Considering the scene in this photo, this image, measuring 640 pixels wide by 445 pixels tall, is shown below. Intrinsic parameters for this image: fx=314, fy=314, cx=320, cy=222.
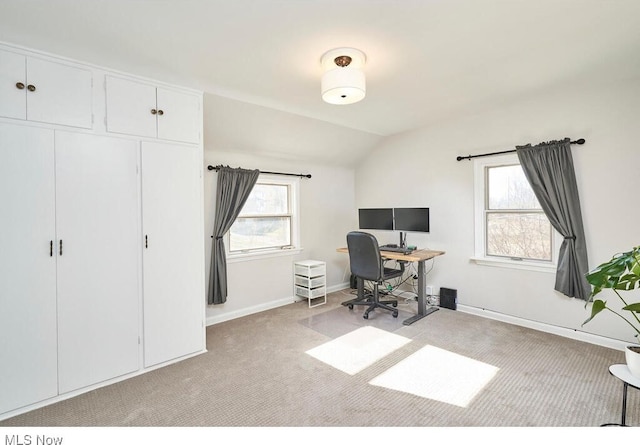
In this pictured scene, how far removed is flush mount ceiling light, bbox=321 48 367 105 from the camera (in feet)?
7.32

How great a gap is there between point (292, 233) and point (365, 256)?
1.30 meters

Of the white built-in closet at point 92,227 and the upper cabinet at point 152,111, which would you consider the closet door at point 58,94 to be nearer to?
the white built-in closet at point 92,227

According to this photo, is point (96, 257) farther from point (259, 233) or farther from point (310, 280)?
point (310, 280)

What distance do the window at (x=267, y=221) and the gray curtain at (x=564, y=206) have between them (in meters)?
2.91

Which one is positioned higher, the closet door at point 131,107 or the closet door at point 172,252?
the closet door at point 131,107

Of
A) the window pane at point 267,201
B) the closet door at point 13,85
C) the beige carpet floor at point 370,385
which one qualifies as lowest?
the beige carpet floor at point 370,385

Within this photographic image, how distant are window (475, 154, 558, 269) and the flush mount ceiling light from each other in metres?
2.17

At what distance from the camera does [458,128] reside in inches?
153

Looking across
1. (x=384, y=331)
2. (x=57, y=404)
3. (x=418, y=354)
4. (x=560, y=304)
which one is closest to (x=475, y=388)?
(x=418, y=354)

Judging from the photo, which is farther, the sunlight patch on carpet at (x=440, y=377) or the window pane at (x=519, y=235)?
the window pane at (x=519, y=235)

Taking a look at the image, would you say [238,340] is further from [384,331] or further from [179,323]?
[384,331]

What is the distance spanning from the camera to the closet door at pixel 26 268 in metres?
1.99

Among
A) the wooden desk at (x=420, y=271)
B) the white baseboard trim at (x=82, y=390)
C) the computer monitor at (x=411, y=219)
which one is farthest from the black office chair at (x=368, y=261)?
the white baseboard trim at (x=82, y=390)

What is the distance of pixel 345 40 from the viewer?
6.86ft
